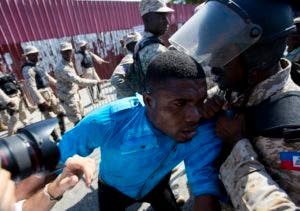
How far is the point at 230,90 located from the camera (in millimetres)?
1782

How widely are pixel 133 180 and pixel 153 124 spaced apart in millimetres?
442

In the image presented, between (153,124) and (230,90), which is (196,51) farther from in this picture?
(153,124)

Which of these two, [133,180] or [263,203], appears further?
[133,180]

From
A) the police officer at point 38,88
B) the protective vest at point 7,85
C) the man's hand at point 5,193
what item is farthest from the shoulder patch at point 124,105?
the protective vest at point 7,85

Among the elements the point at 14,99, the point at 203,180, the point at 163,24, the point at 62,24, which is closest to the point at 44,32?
the point at 62,24

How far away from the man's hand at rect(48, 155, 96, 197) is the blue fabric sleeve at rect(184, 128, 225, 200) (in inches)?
21.8

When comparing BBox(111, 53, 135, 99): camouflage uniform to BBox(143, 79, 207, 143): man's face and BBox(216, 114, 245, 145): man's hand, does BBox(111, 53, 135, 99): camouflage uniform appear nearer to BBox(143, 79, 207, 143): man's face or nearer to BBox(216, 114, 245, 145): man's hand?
BBox(143, 79, 207, 143): man's face

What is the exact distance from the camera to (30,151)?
4.11 feet

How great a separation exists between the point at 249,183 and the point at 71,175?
0.79 metres

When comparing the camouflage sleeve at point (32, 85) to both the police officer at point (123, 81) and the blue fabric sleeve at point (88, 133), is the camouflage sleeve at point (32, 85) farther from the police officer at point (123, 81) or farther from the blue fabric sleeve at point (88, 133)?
the blue fabric sleeve at point (88, 133)

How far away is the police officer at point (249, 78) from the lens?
1.47 meters

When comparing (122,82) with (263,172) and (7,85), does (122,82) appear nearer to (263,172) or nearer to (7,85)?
(263,172)

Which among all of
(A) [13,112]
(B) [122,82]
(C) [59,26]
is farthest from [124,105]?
(C) [59,26]

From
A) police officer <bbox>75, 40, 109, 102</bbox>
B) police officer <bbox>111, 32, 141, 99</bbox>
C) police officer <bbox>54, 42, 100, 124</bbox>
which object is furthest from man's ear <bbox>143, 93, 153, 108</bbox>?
police officer <bbox>75, 40, 109, 102</bbox>
